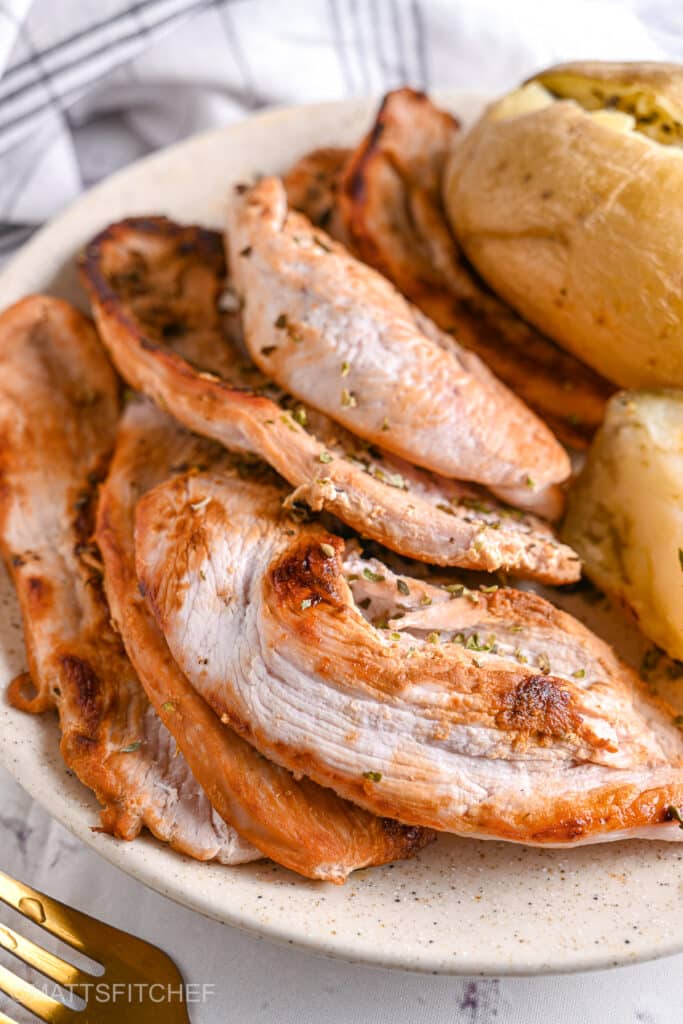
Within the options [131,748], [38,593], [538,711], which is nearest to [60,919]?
[131,748]

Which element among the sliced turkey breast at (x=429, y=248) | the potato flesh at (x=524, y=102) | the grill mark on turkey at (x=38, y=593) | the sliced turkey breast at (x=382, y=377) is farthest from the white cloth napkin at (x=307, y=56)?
the grill mark on turkey at (x=38, y=593)

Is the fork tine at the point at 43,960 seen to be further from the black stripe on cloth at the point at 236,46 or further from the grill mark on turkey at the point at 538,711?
the black stripe on cloth at the point at 236,46

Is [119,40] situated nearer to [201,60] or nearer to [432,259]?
[201,60]

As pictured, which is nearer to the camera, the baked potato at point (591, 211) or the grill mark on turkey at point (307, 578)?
the grill mark on turkey at point (307, 578)

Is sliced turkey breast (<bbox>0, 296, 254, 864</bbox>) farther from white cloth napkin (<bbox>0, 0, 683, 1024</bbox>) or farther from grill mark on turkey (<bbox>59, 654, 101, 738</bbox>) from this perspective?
white cloth napkin (<bbox>0, 0, 683, 1024</bbox>)

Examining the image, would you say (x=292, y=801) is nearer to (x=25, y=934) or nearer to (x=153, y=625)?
(x=153, y=625)

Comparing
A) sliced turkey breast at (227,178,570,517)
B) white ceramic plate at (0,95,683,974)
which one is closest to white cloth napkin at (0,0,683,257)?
sliced turkey breast at (227,178,570,517)
